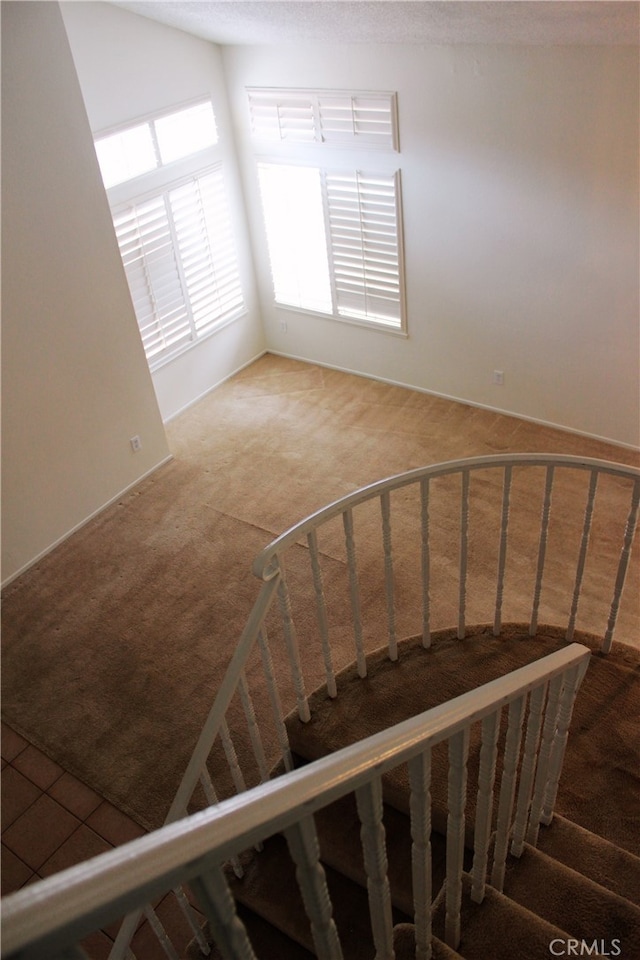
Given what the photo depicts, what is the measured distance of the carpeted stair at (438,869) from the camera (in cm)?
158

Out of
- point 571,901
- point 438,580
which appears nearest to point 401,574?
point 438,580

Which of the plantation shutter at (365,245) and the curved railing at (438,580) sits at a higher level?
the plantation shutter at (365,245)

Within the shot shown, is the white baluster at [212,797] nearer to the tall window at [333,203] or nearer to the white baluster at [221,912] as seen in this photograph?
the white baluster at [221,912]

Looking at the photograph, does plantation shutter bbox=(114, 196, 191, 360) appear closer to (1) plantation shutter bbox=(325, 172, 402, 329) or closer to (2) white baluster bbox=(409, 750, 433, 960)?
(1) plantation shutter bbox=(325, 172, 402, 329)

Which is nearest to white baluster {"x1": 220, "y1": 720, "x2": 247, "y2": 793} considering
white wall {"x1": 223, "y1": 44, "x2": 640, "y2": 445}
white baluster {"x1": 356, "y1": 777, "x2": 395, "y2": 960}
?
white baluster {"x1": 356, "y1": 777, "x2": 395, "y2": 960}

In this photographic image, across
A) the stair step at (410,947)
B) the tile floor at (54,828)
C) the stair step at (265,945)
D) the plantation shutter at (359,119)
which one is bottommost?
the tile floor at (54,828)

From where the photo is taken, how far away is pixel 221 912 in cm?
83

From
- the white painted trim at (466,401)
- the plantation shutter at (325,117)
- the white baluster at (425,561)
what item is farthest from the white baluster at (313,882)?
the plantation shutter at (325,117)

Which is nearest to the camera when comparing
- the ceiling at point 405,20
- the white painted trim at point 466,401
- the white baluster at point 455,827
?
the white baluster at point 455,827

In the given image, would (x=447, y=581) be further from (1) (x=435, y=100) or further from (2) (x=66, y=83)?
(2) (x=66, y=83)

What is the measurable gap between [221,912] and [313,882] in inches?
5.9

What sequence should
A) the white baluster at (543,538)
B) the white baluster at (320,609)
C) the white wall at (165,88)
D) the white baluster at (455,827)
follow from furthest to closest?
1. the white wall at (165,88)
2. the white baluster at (543,538)
3. the white baluster at (320,609)
4. the white baluster at (455,827)

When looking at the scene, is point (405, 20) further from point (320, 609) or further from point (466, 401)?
point (320, 609)

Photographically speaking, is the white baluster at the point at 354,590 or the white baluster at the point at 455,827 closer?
the white baluster at the point at 455,827
